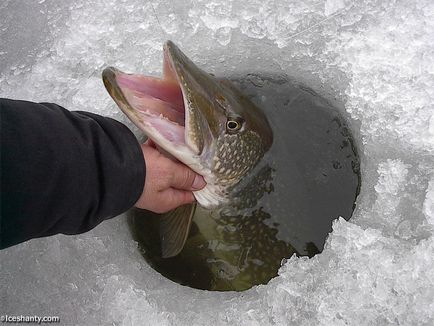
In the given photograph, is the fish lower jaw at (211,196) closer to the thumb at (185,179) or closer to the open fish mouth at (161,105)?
the thumb at (185,179)

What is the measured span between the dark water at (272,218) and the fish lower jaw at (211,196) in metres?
0.04

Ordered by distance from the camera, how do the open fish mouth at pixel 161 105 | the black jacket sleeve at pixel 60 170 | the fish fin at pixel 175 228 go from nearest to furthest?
the black jacket sleeve at pixel 60 170 → the open fish mouth at pixel 161 105 → the fish fin at pixel 175 228

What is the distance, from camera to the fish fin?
5.20ft

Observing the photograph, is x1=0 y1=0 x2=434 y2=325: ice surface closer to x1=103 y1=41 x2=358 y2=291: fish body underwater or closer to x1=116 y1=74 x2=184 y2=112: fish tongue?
x1=103 y1=41 x2=358 y2=291: fish body underwater

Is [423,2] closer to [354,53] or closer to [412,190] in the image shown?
[354,53]

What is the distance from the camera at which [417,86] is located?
5.23 ft

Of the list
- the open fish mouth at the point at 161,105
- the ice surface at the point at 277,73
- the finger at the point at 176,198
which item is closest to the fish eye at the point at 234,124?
the open fish mouth at the point at 161,105

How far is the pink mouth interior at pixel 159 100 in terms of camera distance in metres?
1.34

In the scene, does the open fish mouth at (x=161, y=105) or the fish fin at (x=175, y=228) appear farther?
the fish fin at (x=175, y=228)

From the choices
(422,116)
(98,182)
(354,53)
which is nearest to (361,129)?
(422,116)

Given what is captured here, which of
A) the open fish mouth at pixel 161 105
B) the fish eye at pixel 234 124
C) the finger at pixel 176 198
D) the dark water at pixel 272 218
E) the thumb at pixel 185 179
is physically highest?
the open fish mouth at pixel 161 105

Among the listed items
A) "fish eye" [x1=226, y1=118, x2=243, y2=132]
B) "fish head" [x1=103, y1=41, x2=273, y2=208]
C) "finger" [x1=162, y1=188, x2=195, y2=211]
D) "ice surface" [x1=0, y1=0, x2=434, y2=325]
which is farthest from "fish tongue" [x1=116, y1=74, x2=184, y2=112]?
"ice surface" [x1=0, y1=0, x2=434, y2=325]

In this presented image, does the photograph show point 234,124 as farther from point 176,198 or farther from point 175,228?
point 175,228

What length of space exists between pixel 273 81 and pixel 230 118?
0.42m
